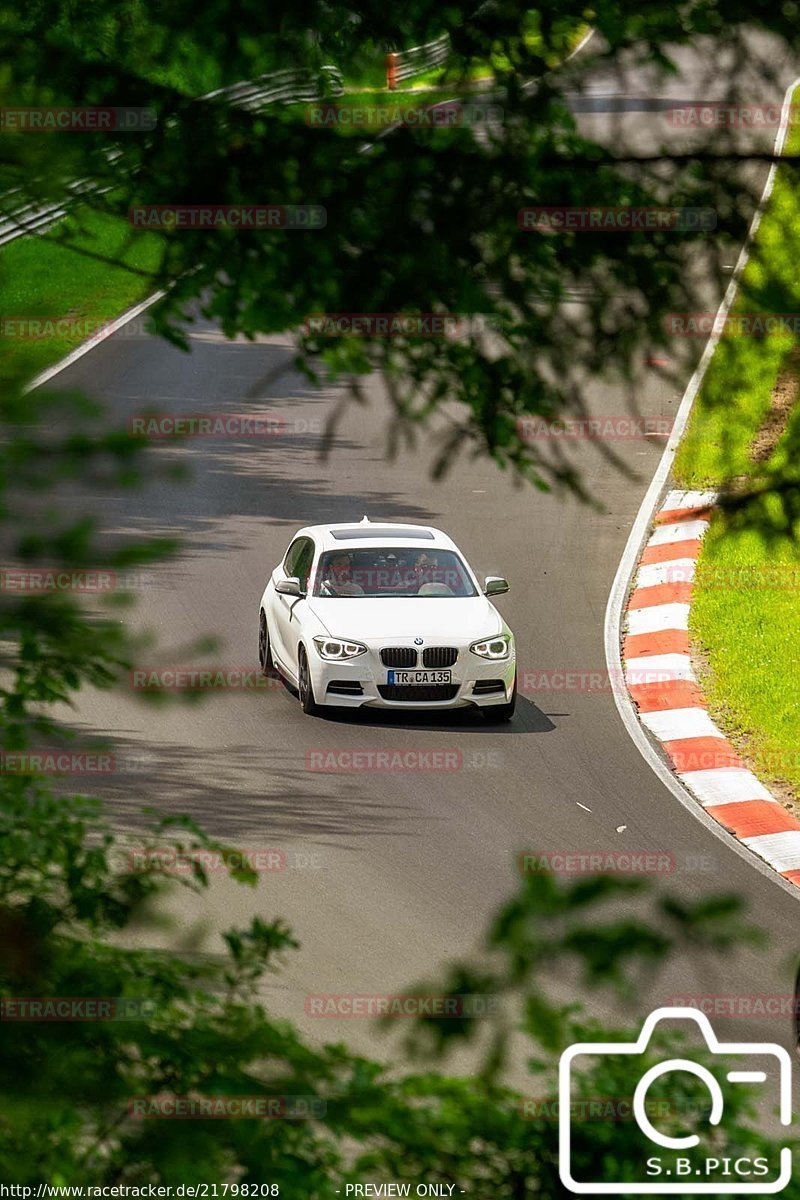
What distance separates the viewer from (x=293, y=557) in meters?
14.6

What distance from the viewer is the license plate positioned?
13.0m

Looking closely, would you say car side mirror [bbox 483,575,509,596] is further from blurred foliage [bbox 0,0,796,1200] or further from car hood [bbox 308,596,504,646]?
blurred foliage [bbox 0,0,796,1200]

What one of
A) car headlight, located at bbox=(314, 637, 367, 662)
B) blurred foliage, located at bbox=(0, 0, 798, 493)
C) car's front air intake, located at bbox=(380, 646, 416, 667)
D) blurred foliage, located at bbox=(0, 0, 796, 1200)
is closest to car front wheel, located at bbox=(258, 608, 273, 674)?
car headlight, located at bbox=(314, 637, 367, 662)

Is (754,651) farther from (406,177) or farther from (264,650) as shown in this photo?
(406,177)

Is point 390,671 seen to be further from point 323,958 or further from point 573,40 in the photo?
point 573,40

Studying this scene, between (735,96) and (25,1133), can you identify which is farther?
(735,96)

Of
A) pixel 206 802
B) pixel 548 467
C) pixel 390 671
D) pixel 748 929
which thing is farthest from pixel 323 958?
Result: pixel 748 929

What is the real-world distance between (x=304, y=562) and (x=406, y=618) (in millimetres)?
1420

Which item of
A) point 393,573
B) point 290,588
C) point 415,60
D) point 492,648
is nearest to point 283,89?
point 415,60

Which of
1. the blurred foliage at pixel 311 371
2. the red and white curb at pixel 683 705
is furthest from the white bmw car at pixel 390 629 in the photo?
the blurred foliage at pixel 311 371

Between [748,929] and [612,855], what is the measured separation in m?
7.84

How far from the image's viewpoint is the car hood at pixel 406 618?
13078 mm

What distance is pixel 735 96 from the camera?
341 cm

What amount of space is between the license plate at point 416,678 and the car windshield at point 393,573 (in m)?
0.94
